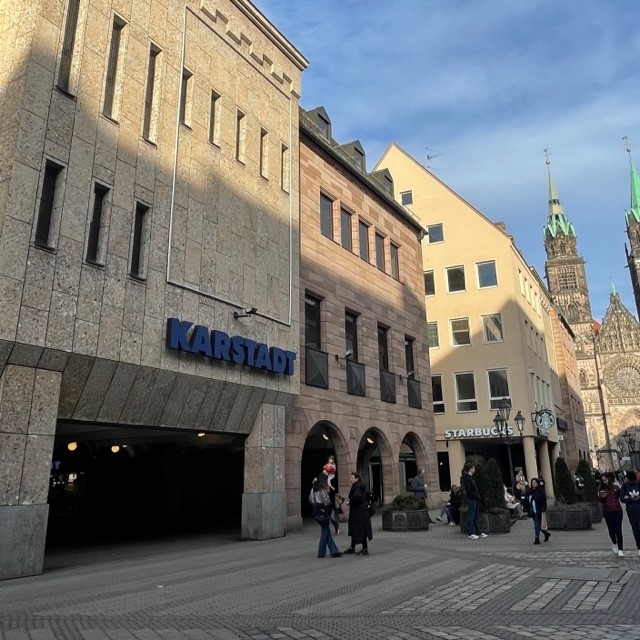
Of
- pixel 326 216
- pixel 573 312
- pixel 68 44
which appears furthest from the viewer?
pixel 573 312

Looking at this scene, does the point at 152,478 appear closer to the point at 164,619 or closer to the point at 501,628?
the point at 164,619

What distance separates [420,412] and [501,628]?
2092 cm

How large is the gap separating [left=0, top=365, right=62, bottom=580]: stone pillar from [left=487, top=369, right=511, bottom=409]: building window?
100.0 ft

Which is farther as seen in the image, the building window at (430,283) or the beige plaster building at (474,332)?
the building window at (430,283)

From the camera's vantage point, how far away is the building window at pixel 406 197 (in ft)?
141

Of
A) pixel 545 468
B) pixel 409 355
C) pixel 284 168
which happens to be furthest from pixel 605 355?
pixel 284 168

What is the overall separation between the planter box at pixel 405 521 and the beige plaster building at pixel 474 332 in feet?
61.5

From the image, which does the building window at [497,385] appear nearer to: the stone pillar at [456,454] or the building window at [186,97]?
the stone pillar at [456,454]

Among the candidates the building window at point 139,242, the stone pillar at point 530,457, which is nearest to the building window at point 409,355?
the stone pillar at point 530,457

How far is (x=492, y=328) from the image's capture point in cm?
3881

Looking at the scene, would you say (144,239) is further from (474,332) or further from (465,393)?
(474,332)

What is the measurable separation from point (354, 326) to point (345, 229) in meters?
4.01

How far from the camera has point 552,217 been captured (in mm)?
128000

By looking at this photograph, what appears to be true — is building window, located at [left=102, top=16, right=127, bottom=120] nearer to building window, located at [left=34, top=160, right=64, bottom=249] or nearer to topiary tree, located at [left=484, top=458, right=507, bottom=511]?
building window, located at [left=34, top=160, right=64, bottom=249]
